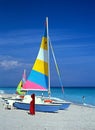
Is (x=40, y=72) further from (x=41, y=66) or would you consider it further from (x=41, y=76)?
(x=41, y=66)

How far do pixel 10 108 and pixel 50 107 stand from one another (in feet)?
15.2

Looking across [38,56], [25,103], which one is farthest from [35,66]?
[25,103]

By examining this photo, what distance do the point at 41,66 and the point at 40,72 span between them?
48 centimetres

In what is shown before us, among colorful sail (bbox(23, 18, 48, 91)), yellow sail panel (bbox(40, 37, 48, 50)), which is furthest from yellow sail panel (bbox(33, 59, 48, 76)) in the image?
yellow sail panel (bbox(40, 37, 48, 50))

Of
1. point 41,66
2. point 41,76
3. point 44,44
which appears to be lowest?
point 41,76

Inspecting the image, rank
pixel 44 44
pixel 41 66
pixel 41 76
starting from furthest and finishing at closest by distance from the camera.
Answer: pixel 44 44, pixel 41 66, pixel 41 76

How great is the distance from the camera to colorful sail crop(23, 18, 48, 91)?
27984 mm

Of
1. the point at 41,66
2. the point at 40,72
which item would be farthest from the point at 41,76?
the point at 41,66

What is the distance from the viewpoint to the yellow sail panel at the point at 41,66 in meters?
28.1

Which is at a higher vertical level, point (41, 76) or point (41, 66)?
point (41, 66)

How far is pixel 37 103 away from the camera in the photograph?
1055 inches

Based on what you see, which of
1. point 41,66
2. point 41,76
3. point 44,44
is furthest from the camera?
point 44,44

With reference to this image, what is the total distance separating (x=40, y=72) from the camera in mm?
28422

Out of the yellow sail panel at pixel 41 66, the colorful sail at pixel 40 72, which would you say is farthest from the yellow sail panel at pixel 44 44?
the yellow sail panel at pixel 41 66
